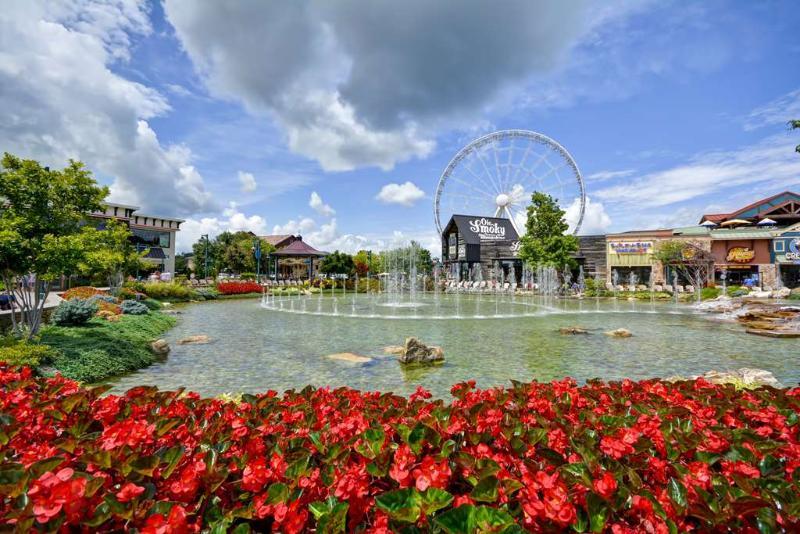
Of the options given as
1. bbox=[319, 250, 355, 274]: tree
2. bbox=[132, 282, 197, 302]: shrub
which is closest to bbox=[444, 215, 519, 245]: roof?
bbox=[319, 250, 355, 274]: tree

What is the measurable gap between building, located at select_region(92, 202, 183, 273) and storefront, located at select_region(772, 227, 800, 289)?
68.6m

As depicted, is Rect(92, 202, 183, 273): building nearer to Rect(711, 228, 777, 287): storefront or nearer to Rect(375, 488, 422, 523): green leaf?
Rect(375, 488, 422, 523): green leaf

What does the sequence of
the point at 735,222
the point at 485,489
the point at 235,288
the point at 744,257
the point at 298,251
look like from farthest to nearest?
the point at 298,251
the point at 735,222
the point at 744,257
the point at 235,288
the point at 485,489

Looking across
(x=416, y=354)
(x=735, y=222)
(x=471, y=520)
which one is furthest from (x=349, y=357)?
(x=735, y=222)

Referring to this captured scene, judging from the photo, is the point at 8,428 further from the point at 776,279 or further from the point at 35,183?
the point at 776,279

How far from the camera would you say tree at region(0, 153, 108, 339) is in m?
8.92

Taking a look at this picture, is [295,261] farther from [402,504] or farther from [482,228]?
[402,504]

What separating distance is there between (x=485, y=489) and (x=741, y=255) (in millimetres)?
52970

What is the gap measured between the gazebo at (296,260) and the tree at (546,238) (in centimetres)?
3598

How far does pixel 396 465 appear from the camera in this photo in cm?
230

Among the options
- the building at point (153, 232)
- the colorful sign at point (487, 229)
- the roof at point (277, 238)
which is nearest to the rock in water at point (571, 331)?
the colorful sign at point (487, 229)

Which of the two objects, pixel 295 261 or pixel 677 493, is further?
pixel 295 261

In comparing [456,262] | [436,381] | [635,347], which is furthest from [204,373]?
[456,262]

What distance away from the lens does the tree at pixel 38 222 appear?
29.3ft
